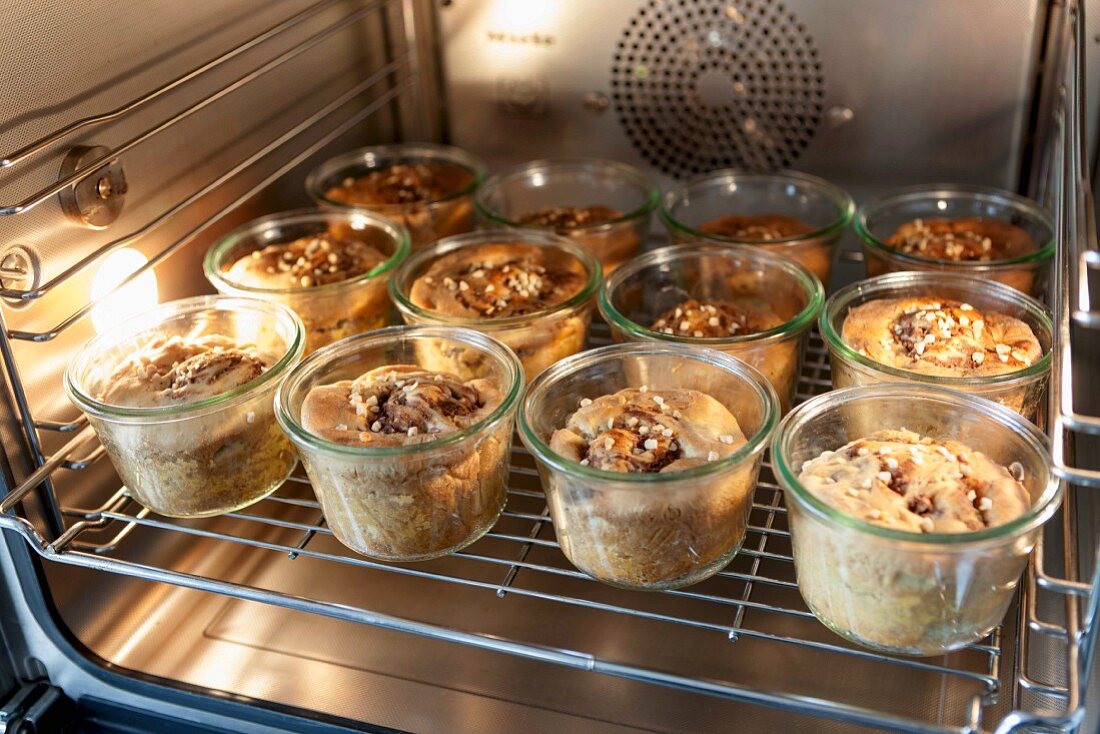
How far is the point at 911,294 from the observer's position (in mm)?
1215

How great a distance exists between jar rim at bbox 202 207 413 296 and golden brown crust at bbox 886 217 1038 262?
625mm

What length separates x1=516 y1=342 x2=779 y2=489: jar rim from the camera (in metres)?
0.92

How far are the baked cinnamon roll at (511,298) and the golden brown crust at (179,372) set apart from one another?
20 centimetres

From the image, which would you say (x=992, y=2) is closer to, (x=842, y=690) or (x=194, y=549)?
(x=842, y=690)

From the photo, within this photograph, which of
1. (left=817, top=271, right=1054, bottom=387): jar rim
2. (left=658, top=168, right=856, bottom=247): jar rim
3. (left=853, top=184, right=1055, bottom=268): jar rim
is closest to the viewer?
(left=817, top=271, right=1054, bottom=387): jar rim

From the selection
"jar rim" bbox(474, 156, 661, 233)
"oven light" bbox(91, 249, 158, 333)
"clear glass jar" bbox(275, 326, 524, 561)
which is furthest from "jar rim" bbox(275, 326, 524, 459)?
"jar rim" bbox(474, 156, 661, 233)

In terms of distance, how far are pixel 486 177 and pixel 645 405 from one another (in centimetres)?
67

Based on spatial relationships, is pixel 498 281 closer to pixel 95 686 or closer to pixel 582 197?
pixel 582 197

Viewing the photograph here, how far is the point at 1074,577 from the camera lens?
35.2 inches

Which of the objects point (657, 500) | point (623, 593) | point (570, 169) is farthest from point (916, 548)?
point (570, 169)

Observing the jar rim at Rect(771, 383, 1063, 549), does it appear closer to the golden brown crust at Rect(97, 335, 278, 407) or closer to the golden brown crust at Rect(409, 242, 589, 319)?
the golden brown crust at Rect(409, 242, 589, 319)

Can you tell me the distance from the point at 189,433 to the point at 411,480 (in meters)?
0.24

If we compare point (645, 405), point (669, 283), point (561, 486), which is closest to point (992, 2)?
point (669, 283)

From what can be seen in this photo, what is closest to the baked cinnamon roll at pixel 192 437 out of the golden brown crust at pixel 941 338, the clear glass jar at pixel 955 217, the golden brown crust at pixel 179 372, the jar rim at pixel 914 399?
the golden brown crust at pixel 179 372
